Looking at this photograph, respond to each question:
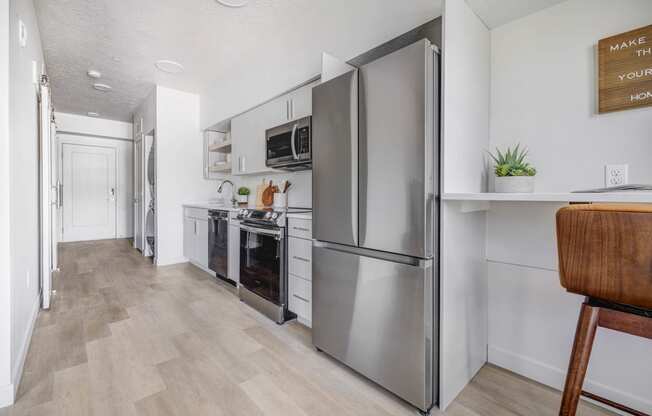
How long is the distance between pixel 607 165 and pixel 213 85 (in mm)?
4298

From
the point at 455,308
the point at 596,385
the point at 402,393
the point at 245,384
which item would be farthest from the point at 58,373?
the point at 596,385

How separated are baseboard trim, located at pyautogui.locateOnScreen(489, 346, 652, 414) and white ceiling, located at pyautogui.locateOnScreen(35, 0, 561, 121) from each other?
1984mm

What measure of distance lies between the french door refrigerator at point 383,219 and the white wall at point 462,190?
0.19ft

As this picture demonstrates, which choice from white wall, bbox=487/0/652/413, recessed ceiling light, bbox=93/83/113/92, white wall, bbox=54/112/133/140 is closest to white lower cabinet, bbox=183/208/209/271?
recessed ceiling light, bbox=93/83/113/92

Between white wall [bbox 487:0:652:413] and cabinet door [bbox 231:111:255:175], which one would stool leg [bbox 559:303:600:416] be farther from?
cabinet door [bbox 231:111:255:175]

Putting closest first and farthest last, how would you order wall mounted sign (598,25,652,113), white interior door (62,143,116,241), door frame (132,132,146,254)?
wall mounted sign (598,25,652,113) < door frame (132,132,146,254) < white interior door (62,143,116,241)

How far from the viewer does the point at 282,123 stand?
2943 millimetres

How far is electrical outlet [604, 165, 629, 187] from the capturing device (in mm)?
1390

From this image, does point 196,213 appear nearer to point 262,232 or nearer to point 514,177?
point 262,232

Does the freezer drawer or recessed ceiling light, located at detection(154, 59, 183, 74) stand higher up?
recessed ceiling light, located at detection(154, 59, 183, 74)

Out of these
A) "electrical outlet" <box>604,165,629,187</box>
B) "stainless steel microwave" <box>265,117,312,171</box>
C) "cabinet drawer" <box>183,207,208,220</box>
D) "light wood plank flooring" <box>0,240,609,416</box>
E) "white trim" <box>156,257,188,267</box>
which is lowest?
"light wood plank flooring" <box>0,240,609,416</box>

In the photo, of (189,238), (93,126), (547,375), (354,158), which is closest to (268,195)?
(189,238)

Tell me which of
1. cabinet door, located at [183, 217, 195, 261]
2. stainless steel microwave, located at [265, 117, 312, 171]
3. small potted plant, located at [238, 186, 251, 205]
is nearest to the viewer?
stainless steel microwave, located at [265, 117, 312, 171]

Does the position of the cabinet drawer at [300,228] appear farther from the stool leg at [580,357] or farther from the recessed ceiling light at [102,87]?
the recessed ceiling light at [102,87]
